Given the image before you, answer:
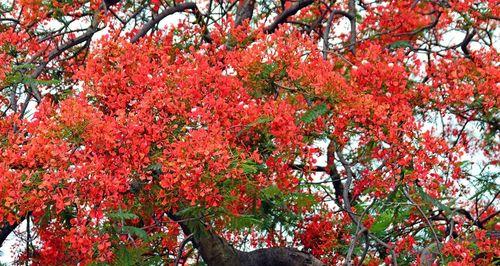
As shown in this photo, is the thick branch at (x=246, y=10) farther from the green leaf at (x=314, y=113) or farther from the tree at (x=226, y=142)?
the green leaf at (x=314, y=113)

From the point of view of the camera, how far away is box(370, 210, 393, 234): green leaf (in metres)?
8.31

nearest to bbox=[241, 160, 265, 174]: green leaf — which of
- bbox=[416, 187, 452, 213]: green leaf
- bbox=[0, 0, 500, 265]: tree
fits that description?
bbox=[0, 0, 500, 265]: tree

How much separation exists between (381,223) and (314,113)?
6.87 ft

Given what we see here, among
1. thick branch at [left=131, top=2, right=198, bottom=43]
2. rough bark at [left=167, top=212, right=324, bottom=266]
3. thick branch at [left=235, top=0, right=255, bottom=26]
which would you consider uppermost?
thick branch at [left=235, top=0, right=255, bottom=26]

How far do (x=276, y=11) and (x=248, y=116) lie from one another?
198 inches

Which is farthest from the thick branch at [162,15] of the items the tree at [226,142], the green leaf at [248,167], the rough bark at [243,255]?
the green leaf at [248,167]

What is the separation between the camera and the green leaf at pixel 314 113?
6.76 m

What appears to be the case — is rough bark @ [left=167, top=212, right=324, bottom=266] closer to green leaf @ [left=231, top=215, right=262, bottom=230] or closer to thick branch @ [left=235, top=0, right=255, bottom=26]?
green leaf @ [left=231, top=215, right=262, bottom=230]

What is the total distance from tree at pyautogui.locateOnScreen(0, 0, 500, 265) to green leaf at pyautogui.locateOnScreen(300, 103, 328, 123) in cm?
1

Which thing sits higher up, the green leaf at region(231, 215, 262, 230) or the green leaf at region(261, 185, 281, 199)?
the green leaf at region(261, 185, 281, 199)

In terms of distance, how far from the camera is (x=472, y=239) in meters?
7.65

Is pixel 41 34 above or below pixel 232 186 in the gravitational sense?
above

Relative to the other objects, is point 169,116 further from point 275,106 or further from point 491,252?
A: point 491,252

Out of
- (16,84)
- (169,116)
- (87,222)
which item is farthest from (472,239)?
(16,84)
